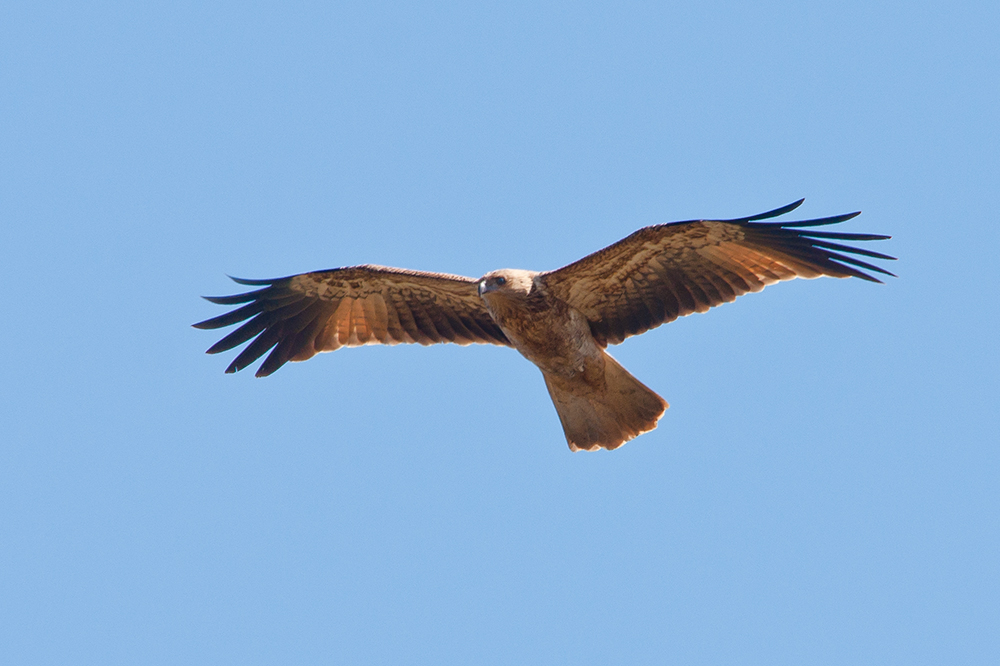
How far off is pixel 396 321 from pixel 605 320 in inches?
78.1

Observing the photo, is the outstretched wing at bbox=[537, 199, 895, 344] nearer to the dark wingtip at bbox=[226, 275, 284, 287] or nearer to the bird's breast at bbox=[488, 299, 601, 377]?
the bird's breast at bbox=[488, 299, 601, 377]

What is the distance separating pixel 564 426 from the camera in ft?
37.6

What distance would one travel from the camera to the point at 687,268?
35.9 ft

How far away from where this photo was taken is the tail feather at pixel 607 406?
36.6ft

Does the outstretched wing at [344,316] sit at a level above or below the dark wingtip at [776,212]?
above

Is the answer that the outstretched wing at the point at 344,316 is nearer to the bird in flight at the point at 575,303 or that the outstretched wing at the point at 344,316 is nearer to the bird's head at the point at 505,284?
the bird in flight at the point at 575,303

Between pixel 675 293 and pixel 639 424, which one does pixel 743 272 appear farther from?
pixel 639 424

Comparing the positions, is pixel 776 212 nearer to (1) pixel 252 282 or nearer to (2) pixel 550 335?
(2) pixel 550 335

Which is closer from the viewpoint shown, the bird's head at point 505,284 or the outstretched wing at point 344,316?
the bird's head at point 505,284

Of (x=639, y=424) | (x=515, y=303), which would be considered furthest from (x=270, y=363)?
(x=639, y=424)

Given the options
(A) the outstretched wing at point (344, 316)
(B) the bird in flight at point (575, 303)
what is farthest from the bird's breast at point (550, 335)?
(A) the outstretched wing at point (344, 316)

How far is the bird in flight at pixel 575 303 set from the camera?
1056 cm

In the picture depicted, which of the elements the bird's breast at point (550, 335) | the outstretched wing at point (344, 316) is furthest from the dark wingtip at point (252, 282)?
the bird's breast at point (550, 335)

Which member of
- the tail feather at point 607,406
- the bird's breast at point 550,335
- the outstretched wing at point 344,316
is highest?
the outstretched wing at point 344,316
